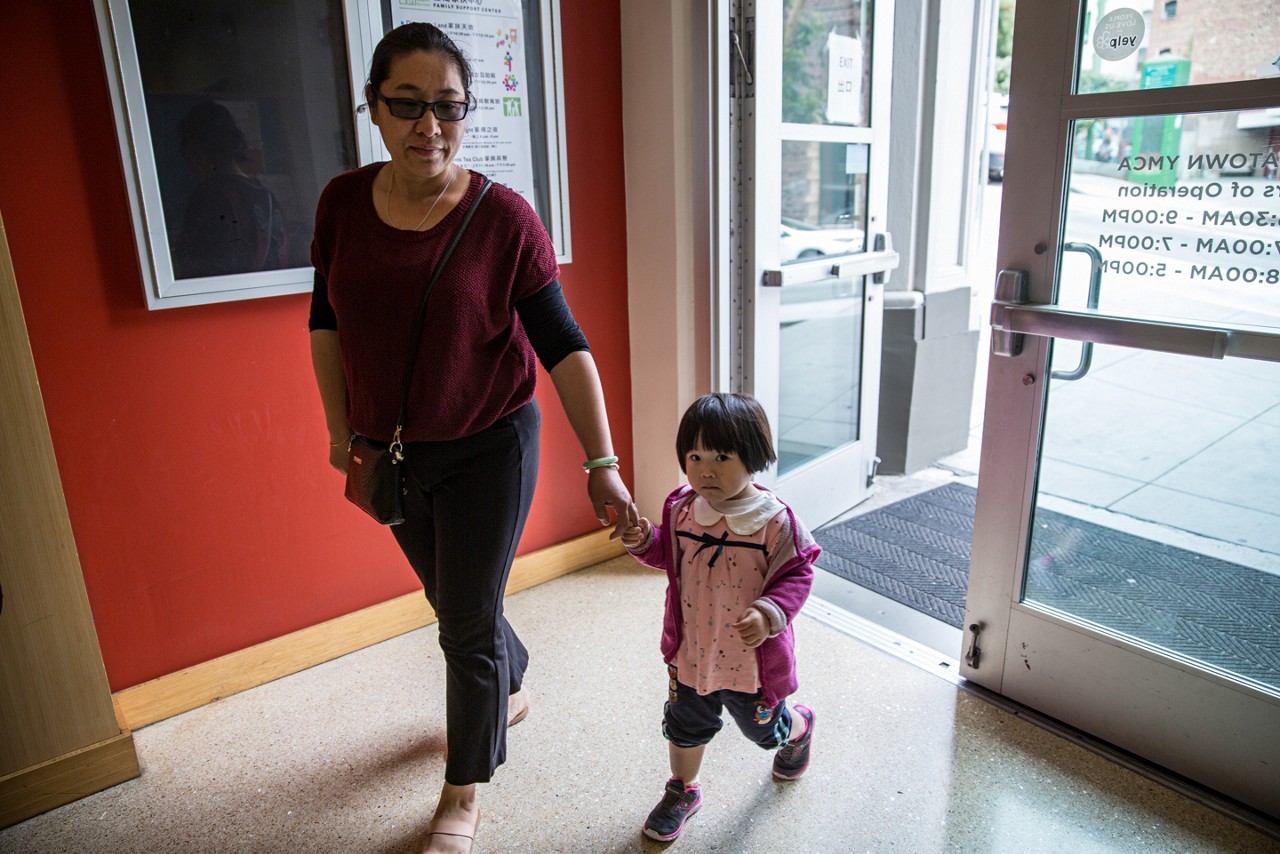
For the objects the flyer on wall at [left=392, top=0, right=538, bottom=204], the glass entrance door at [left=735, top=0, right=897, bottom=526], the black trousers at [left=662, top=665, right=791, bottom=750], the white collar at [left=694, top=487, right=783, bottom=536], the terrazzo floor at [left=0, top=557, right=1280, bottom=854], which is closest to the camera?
the white collar at [left=694, top=487, right=783, bottom=536]

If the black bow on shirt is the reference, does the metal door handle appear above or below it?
above

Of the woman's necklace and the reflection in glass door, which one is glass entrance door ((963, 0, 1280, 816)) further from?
the woman's necklace

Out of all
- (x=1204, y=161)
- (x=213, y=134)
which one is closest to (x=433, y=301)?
(x=213, y=134)

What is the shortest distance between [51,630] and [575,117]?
1856 mm

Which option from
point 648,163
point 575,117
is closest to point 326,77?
point 575,117

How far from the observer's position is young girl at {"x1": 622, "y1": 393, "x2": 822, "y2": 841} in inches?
56.6

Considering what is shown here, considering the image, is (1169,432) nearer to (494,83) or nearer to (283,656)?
(494,83)

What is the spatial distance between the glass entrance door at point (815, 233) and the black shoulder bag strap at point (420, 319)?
1273 millimetres

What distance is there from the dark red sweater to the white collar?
42cm

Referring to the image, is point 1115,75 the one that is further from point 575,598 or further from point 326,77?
point 575,598

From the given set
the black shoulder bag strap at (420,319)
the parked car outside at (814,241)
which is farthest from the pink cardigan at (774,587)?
the parked car outside at (814,241)

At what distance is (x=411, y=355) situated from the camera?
1460 millimetres

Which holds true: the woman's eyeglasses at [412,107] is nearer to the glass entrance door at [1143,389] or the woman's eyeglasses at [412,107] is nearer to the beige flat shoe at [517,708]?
the glass entrance door at [1143,389]

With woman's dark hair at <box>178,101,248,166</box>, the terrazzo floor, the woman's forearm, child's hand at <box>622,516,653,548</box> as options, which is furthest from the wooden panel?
child's hand at <box>622,516,653,548</box>
